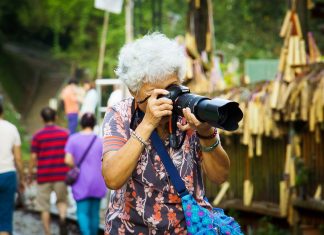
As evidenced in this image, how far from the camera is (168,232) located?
13.7ft

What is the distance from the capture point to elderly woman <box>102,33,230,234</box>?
4035 mm

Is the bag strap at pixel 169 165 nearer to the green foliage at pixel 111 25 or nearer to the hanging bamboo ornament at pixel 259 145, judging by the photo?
the hanging bamboo ornament at pixel 259 145

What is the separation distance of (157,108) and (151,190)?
42 centimetres

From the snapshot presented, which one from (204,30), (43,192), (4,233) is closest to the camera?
(4,233)

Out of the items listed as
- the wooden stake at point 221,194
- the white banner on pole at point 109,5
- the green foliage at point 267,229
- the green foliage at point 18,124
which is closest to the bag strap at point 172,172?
the green foliage at point 267,229

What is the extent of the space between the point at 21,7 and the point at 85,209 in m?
25.7

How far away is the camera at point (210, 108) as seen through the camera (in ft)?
12.3

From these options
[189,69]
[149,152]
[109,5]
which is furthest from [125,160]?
[189,69]

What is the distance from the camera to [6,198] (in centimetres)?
916

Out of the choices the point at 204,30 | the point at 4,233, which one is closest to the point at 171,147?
the point at 4,233

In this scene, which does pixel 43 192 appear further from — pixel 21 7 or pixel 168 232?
pixel 21 7

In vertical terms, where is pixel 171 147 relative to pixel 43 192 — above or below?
above

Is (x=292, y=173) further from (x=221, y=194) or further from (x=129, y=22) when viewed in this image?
(x=129, y=22)

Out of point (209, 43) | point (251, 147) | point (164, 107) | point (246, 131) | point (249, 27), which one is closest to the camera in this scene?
point (164, 107)
